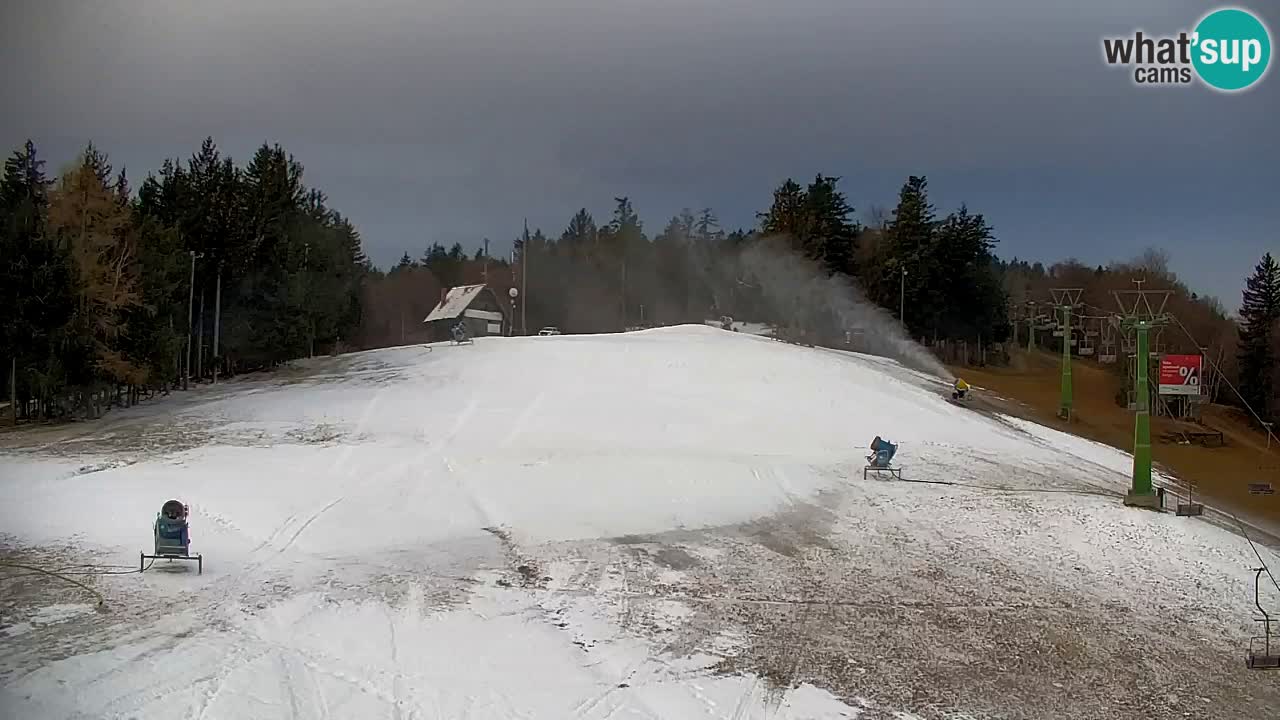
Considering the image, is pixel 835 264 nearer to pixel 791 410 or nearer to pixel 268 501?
pixel 791 410

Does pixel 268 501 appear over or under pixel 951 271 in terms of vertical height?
under

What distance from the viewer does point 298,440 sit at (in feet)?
70.5

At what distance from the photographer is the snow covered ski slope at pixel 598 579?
8117 mm

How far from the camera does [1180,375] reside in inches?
802

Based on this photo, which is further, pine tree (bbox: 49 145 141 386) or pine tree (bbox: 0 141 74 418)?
pine tree (bbox: 49 145 141 386)

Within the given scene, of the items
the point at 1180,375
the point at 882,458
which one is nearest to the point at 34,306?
the point at 882,458

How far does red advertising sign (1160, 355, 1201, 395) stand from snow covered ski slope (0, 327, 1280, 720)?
2585 mm

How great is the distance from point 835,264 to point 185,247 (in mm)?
43855

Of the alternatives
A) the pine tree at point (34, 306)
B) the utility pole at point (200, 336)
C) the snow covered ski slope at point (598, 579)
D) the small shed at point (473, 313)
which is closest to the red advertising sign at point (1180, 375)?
the snow covered ski slope at point (598, 579)

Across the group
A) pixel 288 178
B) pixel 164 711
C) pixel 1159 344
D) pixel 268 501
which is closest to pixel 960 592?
pixel 164 711

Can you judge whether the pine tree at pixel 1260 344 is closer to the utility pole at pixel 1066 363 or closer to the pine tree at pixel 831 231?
the utility pole at pixel 1066 363

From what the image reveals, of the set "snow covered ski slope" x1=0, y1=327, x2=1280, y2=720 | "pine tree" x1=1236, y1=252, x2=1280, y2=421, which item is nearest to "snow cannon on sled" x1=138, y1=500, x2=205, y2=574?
"snow covered ski slope" x1=0, y1=327, x2=1280, y2=720

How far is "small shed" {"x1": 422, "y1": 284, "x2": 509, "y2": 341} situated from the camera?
196ft

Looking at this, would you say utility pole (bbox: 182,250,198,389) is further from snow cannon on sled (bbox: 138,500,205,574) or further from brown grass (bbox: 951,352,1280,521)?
brown grass (bbox: 951,352,1280,521)
